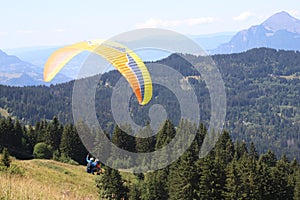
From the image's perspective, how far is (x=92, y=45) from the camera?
64.7ft

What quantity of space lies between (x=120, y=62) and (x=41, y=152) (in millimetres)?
52666

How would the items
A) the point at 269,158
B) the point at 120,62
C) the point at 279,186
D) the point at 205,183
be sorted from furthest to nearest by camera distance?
1. the point at 269,158
2. the point at 279,186
3. the point at 205,183
4. the point at 120,62

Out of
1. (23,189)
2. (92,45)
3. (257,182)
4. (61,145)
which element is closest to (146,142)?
(61,145)

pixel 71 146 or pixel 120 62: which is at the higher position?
pixel 120 62

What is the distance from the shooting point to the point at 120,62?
18656 millimetres

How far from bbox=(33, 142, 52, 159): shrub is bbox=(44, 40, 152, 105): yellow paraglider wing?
49.0 metres

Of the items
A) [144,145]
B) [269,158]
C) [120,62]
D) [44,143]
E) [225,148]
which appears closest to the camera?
[120,62]

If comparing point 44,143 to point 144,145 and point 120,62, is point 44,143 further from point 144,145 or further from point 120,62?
point 120,62

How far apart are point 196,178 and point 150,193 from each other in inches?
314

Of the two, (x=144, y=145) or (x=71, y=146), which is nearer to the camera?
(x=144, y=145)

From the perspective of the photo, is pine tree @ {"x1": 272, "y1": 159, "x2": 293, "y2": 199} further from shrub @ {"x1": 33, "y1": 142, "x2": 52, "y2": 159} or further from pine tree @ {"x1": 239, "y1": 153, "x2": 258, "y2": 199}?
shrub @ {"x1": 33, "y1": 142, "x2": 52, "y2": 159}

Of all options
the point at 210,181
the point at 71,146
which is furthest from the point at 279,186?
the point at 71,146

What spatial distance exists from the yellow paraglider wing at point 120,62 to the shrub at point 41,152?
161ft

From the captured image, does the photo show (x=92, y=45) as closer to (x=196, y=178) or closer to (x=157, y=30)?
Result: (x=157, y=30)
